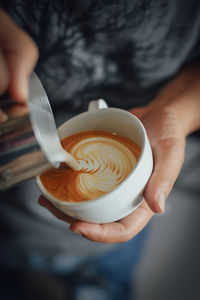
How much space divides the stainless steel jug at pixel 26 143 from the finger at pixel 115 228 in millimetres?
157

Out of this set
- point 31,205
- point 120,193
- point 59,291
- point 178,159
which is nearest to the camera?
point 120,193

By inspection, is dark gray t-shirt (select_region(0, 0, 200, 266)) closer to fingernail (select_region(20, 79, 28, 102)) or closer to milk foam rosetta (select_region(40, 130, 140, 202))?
milk foam rosetta (select_region(40, 130, 140, 202))

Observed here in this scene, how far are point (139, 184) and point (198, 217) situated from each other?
1120mm

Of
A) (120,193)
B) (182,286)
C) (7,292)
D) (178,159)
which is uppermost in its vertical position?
(120,193)

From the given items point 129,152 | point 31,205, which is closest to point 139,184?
point 129,152

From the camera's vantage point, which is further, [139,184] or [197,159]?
[197,159]

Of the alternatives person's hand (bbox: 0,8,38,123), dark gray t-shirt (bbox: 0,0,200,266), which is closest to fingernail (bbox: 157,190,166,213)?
person's hand (bbox: 0,8,38,123)

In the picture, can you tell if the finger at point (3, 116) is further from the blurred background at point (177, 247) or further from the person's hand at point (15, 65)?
the blurred background at point (177, 247)

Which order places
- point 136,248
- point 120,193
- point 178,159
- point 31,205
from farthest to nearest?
point 136,248
point 31,205
point 178,159
point 120,193

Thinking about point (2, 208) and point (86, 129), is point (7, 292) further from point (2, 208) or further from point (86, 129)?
point (86, 129)

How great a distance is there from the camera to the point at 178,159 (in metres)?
0.73

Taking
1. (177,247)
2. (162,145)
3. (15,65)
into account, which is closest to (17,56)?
(15,65)

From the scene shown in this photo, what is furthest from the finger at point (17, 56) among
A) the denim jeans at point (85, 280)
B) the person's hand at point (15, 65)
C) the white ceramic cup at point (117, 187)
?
the denim jeans at point (85, 280)

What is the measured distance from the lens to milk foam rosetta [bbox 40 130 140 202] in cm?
69
